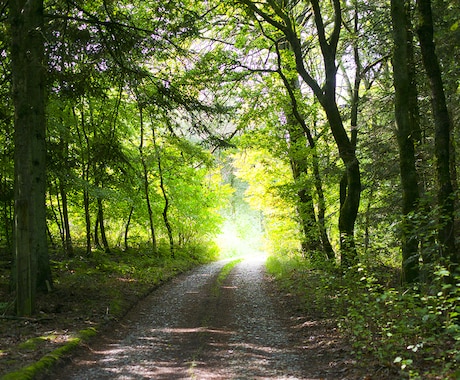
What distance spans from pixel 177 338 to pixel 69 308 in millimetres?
2867

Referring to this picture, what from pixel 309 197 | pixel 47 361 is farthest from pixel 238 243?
pixel 47 361

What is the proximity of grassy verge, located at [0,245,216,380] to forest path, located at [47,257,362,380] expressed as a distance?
0.36 metres

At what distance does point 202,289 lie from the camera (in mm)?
12977

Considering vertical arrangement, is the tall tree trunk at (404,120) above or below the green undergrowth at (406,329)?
above

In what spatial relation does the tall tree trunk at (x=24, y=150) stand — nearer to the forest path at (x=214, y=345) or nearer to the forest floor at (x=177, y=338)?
the forest floor at (x=177, y=338)

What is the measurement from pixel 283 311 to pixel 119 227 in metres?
15.3

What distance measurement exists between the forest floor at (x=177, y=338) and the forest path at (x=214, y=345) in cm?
1

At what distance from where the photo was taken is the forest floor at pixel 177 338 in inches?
218

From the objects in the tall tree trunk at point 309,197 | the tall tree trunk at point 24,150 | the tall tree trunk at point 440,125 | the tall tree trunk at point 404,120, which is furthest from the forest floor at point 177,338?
the tall tree trunk at point 309,197

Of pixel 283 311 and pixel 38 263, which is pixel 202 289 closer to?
pixel 283 311

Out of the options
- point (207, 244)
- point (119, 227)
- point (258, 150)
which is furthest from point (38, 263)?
point (207, 244)

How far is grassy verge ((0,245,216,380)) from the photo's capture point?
571 cm

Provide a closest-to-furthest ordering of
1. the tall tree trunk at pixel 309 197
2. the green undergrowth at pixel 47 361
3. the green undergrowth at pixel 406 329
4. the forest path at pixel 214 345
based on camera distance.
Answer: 1. the green undergrowth at pixel 406 329
2. the green undergrowth at pixel 47 361
3. the forest path at pixel 214 345
4. the tall tree trunk at pixel 309 197

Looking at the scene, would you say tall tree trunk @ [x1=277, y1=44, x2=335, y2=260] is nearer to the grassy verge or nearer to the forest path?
the forest path
